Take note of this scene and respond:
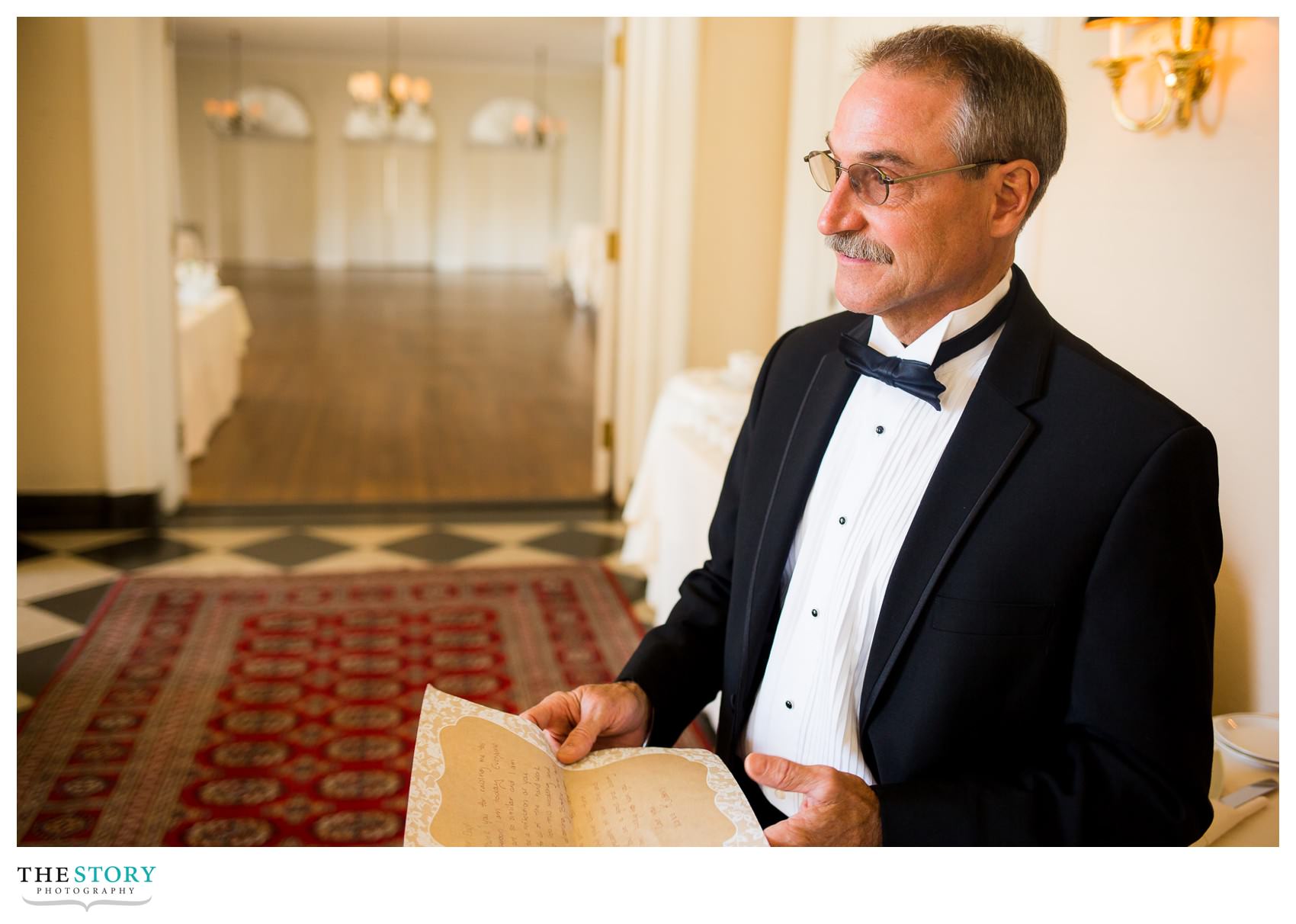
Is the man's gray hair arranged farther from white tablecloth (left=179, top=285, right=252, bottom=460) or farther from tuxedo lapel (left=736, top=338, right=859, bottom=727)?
white tablecloth (left=179, top=285, right=252, bottom=460)

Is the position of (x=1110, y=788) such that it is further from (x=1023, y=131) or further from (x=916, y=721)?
(x=1023, y=131)

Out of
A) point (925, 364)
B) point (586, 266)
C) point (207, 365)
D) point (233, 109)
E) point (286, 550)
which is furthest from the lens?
A: point (233, 109)

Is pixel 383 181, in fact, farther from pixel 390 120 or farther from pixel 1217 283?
pixel 1217 283

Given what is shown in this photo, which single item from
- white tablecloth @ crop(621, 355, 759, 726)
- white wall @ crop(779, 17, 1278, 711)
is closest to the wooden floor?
white tablecloth @ crop(621, 355, 759, 726)

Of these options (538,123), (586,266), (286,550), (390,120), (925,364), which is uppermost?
(538,123)

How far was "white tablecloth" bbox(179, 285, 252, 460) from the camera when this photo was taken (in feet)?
19.4

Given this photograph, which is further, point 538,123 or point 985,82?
point 538,123

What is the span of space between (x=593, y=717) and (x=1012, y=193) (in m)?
0.71

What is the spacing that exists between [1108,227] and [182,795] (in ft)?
7.61

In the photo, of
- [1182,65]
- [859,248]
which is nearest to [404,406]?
[1182,65]

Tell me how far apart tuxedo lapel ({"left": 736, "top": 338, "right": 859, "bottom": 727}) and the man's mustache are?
204 mm

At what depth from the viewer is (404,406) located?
7.68 m

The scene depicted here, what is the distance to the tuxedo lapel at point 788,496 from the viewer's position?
130 cm

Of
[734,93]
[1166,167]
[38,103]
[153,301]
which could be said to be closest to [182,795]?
[1166,167]
